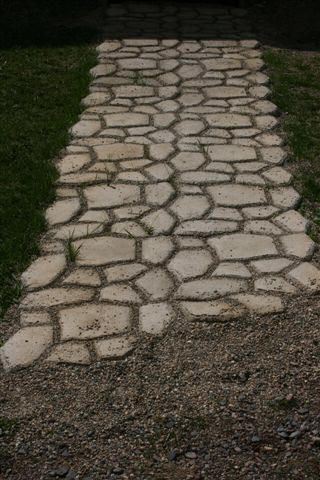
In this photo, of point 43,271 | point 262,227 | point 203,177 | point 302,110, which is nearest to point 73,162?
point 203,177

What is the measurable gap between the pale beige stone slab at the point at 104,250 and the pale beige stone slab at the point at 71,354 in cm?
90

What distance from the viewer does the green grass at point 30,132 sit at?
5828mm

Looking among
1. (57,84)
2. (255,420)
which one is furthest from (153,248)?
(57,84)

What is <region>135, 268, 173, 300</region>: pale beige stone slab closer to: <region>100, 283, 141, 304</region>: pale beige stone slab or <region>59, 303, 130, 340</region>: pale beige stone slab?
<region>100, 283, 141, 304</region>: pale beige stone slab

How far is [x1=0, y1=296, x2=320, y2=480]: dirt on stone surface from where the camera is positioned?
4090 millimetres

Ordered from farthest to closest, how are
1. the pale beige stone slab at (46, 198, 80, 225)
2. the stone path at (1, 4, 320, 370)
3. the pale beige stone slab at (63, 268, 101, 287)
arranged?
the pale beige stone slab at (46, 198, 80, 225)
the pale beige stone slab at (63, 268, 101, 287)
the stone path at (1, 4, 320, 370)

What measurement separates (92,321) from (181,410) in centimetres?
94

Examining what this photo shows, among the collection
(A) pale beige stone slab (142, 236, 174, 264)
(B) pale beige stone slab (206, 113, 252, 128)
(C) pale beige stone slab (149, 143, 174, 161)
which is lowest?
(B) pale beige stone slab (206, 113, 252, 128)

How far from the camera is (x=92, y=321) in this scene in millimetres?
5086

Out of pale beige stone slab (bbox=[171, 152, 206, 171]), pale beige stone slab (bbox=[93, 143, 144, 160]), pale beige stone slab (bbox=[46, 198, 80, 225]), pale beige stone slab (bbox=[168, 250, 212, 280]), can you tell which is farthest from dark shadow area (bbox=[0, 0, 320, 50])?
pale beige stone slab (bbox=[168, 250, 212, 280])

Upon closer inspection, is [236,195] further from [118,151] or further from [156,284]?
[156,284]

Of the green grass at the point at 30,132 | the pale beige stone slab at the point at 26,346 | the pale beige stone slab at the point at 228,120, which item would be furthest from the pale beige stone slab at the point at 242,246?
the pale beige stone slab at the point at 228,120

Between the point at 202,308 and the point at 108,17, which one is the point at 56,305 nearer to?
the point at 202,308

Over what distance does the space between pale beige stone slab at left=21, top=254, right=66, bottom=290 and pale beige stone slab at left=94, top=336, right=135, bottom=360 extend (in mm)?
756
